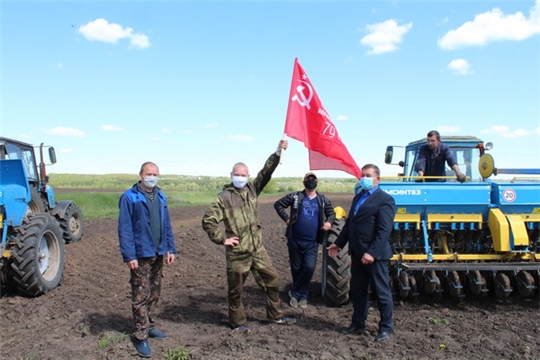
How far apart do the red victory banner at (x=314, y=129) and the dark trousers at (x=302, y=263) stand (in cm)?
103

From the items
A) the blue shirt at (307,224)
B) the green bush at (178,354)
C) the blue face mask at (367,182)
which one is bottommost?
the green bush at (178,354)

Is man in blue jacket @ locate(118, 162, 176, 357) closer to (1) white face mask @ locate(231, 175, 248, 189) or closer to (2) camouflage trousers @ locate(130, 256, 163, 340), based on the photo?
(2) camouflage trousers @ locate(130, 256, 163, 340)

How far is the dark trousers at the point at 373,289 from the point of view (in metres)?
5.03

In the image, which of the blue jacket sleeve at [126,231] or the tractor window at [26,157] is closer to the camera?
the blue jacket sleeve at [126,231]

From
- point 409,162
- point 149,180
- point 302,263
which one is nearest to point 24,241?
point 149,180

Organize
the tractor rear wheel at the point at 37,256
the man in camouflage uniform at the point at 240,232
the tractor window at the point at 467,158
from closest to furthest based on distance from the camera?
the man in camouflage uniform at the point at 240,232 → the tractor rear wheel at the point at 37,256 → the tractor window at the point at 467,158

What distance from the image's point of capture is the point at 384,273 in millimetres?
5070

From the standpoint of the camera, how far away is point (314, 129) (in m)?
5.96

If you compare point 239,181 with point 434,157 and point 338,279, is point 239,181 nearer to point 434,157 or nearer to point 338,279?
point 338,279

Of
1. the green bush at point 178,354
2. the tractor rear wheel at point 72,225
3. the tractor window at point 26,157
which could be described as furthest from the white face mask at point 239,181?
the tractor rear wheel at point 72,225

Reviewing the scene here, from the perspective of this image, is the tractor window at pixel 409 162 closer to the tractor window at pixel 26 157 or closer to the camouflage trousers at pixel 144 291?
the camouflage trousers at pixel 144 291

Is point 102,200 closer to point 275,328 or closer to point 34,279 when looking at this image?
point 34,279

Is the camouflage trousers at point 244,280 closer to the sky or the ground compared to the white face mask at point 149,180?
closer to the ground

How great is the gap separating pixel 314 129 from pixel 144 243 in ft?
8.10
